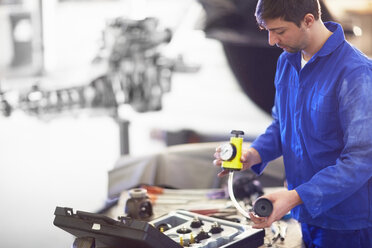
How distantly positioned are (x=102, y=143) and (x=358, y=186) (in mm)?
3012

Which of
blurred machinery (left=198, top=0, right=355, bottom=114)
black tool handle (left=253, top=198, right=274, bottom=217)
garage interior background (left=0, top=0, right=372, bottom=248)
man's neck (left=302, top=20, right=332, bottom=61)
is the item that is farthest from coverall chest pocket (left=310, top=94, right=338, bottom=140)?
garage interior background (left=0, top=0, right=372, bottom=248)

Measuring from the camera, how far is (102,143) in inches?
159

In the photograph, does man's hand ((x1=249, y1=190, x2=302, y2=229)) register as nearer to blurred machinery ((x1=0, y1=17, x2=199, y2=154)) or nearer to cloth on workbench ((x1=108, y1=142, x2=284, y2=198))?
cloth on workbench ((x1=108, y1=142, x2=284, y2=198))

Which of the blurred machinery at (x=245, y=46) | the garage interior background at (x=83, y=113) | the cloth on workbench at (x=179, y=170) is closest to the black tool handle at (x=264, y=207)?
the cloth on workbench at (x=179, y=170)

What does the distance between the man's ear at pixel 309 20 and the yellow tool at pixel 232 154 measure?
1.11 feet

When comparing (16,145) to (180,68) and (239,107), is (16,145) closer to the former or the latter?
(180,68)

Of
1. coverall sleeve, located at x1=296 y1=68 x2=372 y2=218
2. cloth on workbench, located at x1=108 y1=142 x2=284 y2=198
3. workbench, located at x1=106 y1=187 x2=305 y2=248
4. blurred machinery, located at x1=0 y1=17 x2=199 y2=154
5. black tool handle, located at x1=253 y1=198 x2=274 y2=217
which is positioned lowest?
workbench, located at x1=106 y1=187 x2=305 y2=248

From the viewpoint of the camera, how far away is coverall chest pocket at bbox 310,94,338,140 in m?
1.30

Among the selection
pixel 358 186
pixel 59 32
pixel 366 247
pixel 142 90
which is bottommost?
pixel 366 247

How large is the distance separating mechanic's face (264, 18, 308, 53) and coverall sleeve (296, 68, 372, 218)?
189mm

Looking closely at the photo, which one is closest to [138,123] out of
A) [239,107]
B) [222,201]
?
[239,107]

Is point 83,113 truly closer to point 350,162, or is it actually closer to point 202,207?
→ point 202,207

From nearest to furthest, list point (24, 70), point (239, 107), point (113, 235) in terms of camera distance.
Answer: point (113, 235)
point (239, 107)
point (24, 70)

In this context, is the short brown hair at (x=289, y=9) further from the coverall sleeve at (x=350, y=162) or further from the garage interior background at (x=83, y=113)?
the garage interior background at (x=83, y=113)
